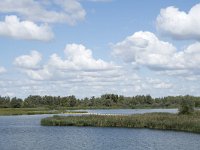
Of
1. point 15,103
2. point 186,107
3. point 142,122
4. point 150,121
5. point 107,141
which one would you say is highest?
point 15,103

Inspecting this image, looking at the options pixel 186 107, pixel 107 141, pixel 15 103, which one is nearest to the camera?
pixel 107 141

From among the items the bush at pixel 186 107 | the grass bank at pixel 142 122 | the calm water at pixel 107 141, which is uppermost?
the bush at pixel 186 107

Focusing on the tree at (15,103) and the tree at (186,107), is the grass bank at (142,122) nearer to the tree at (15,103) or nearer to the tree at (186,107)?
the tree at (186,107)

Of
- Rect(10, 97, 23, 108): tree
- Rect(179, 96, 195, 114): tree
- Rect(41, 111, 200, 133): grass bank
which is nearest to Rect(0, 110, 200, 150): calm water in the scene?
Rect(41, 111, 200, 133): grass bank

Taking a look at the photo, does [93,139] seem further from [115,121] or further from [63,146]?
[115,121]

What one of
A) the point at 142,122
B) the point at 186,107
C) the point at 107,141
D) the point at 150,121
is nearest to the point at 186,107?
the point at 186,107

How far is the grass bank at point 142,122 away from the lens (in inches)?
2303

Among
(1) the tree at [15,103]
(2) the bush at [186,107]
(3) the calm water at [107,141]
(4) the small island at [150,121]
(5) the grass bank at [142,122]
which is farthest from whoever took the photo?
(1) the tree at [15,103]

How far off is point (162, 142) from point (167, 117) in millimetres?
20211

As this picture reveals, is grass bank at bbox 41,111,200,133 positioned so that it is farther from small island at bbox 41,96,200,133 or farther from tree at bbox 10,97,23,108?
tree at bbox 10,97,23,108

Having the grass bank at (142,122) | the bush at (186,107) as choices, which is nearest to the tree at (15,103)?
the grass bank at (142,122)

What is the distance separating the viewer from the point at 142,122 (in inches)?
2564

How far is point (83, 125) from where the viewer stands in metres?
70.3

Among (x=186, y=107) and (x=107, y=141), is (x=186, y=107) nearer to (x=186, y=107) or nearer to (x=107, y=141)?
(x=186, y=107)
